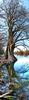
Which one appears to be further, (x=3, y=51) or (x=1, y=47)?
(x=3, y=51)

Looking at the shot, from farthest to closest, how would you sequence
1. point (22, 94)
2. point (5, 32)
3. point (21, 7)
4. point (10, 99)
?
point (5, 32)
point (21, 7)
point (22, 94)
point (10, 99)

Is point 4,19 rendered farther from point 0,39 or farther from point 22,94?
point 22,94

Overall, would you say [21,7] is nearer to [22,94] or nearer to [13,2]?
[13,2]

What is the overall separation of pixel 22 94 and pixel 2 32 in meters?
9.04

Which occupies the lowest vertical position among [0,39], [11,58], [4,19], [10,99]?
[10,99]

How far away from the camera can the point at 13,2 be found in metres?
14.0

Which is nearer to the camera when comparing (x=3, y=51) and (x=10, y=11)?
(x=10, y=11)

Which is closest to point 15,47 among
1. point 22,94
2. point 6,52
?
point 6,52

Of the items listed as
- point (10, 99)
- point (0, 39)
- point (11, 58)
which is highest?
point (0, 39)

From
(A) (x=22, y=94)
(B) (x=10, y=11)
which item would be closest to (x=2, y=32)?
(B) (x=10, y=11)

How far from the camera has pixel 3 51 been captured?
50.6ft

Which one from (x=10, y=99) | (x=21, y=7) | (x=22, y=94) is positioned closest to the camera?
(x=10, y=99)

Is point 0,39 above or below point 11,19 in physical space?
below

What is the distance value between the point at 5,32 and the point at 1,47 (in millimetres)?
994
